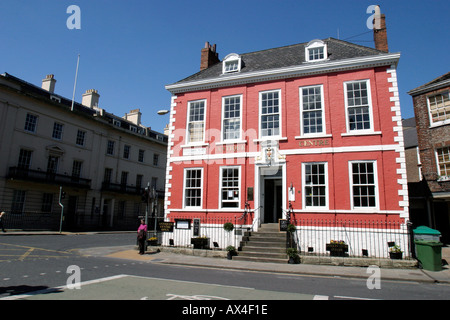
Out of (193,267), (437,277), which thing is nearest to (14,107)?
(193,267)

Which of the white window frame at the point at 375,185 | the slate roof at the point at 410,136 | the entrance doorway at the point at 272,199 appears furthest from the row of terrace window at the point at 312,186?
the slate roof at the point at 410,136

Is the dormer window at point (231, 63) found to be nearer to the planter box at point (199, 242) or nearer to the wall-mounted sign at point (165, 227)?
the wall-mounted sign at point (165, 227)

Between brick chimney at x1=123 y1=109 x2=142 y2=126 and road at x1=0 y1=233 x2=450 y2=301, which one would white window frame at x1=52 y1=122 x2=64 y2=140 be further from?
road at x1=0 y1=233 x2=450 y2=301

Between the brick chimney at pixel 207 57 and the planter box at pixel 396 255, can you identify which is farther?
the brick chimney at pixel 207 57

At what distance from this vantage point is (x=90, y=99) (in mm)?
39156

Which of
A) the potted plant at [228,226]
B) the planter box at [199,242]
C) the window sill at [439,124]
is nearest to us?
the potted plant at [228,226]

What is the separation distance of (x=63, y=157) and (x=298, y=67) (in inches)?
1080

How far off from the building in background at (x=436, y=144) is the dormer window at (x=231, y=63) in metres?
12.9

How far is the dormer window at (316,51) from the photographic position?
1680 centimetres

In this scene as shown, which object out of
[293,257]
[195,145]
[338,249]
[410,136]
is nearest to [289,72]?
[195,145]

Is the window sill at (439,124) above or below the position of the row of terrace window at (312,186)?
above

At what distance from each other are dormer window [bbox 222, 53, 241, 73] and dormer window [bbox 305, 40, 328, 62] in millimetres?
4310

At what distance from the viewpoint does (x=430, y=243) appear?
37.0 ft

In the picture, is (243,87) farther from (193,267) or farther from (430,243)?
(430,243)
